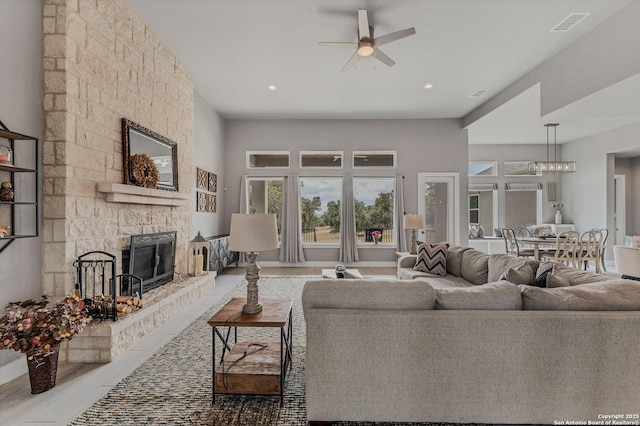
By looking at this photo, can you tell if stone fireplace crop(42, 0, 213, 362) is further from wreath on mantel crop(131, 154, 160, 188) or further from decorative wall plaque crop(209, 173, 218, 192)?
decorative wall plaque crop(209, 173, 218, 192)

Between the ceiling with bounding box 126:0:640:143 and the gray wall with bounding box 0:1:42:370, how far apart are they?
3.73 feet

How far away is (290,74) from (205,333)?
151 inches

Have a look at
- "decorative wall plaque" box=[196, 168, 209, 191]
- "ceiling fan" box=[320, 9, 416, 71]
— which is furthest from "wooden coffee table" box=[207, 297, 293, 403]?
"decorative wall plaque" box=[196, 168, 209, 191]

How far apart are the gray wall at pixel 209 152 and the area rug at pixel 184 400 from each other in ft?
10.4

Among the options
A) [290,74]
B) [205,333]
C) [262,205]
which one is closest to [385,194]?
[262,205]

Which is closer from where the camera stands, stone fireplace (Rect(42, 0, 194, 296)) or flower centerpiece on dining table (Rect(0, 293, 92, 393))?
flower centerpiece on dining table (Rect(0, 293, 92, 393))

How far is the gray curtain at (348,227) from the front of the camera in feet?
23.9

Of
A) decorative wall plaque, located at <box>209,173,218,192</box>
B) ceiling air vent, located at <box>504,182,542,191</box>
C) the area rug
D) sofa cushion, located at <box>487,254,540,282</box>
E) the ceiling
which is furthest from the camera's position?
ceiling air vent, located at <box>504,182,542,191</box>

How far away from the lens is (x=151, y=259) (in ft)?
12.2

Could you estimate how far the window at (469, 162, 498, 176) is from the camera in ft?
Result: 29.6

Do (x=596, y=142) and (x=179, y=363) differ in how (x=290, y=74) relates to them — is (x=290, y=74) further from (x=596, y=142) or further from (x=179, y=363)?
(x=596, y=142)

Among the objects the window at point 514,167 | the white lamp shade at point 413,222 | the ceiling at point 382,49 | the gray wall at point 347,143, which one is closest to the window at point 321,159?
the gray wall at point 347,143

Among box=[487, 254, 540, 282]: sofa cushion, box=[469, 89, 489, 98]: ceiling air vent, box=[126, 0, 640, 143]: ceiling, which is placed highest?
→ box=[469, 89, 489, 98]: ceiling air vent

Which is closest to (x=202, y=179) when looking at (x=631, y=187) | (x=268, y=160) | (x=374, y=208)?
(x=268, y=160)
